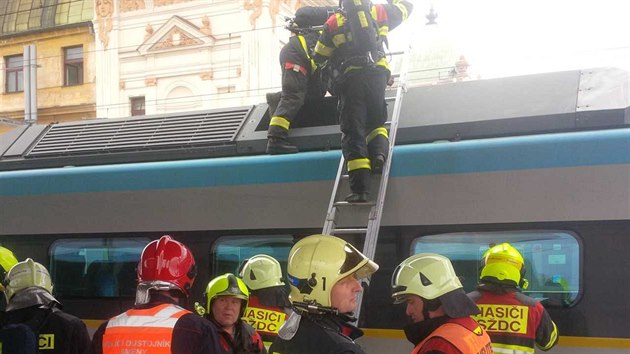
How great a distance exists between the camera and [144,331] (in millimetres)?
2664

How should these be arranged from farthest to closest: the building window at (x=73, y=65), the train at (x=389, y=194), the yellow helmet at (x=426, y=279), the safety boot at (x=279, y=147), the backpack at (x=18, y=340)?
the building window at (x=73, y=65) → the safety boot at (x=279, y=147) → the train at (x=389, y=194) → the backpack at (x=18, y=340) → the yellow helmet at (x=426, y=279)

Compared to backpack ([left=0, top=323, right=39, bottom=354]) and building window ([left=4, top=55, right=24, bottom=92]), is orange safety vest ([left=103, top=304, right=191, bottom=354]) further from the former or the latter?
building window ([left=4, top=55, right=24, bottom=92])

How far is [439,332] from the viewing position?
8.66 ft

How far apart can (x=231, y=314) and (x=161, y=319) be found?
1.08 meters

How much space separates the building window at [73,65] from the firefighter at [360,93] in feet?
71.7

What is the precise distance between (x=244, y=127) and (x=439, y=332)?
135 inches

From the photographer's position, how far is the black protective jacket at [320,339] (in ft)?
7.98

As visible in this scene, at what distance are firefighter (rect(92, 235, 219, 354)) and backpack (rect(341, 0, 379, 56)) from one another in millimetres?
2393

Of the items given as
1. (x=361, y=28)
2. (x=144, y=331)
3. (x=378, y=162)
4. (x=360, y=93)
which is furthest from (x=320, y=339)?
(x=361, y=28)

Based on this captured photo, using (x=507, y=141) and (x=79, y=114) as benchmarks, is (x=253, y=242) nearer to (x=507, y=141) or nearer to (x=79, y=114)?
(x=507, y=141)

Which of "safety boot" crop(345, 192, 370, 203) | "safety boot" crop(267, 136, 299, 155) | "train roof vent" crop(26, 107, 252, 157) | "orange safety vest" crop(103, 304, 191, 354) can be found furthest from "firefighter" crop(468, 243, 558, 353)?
"train roof vent" crop(26, 107, 252, 157)

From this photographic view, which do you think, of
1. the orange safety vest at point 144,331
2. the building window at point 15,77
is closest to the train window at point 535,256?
the orange safety vest at point 144,331

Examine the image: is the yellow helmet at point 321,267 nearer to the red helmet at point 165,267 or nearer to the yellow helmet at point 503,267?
the red helmet at point 165,267

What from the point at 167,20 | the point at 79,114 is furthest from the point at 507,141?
the point at 79,114
